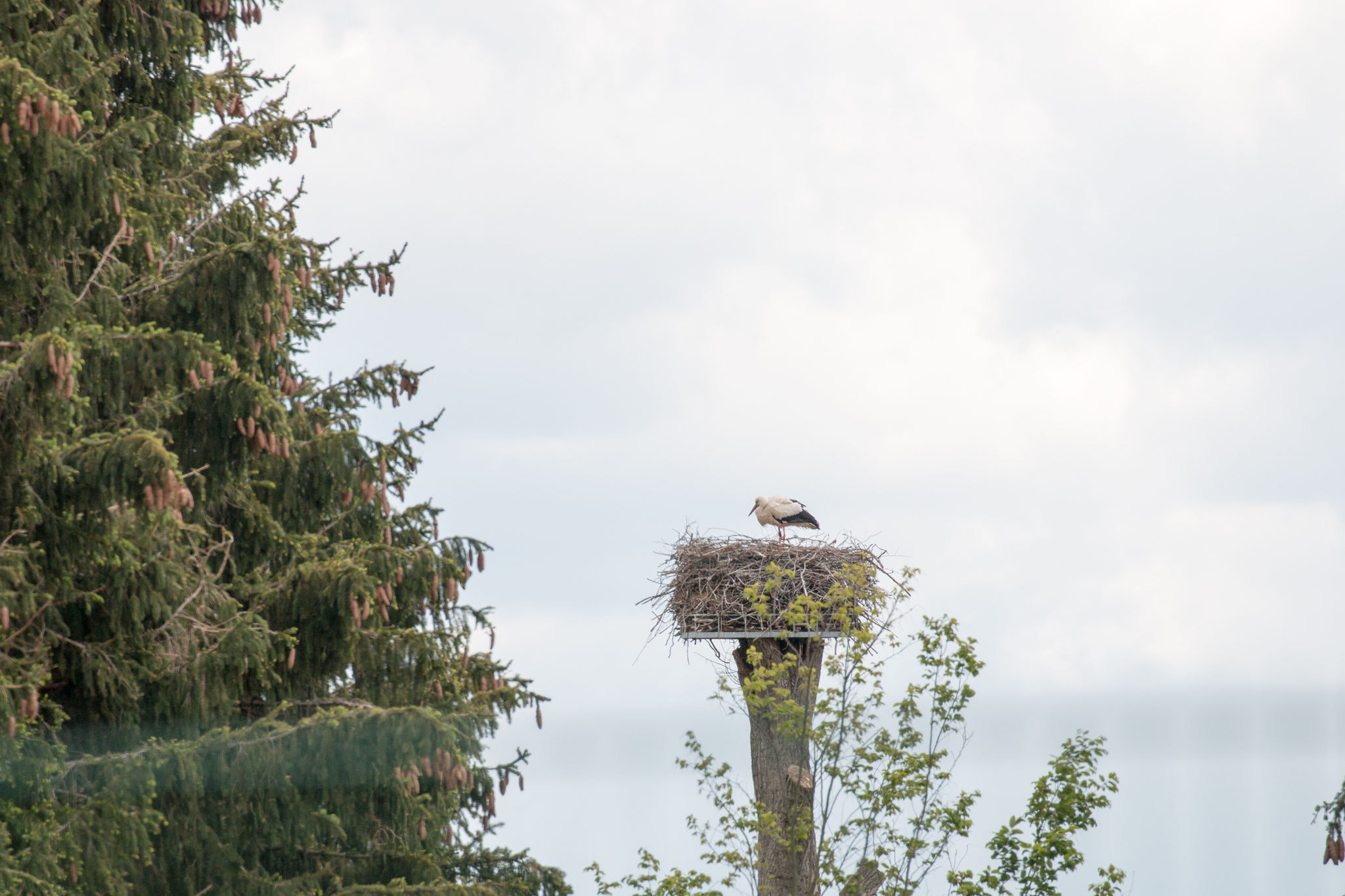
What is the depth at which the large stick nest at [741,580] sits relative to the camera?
31.4ft

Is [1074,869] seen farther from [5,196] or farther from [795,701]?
[5,196]

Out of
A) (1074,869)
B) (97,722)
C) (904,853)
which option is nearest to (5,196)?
(97,722)

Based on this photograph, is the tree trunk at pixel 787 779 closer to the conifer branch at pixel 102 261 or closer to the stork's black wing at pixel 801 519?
the stork's black wing at pixel 801 519

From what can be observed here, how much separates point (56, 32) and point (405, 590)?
3.77 m

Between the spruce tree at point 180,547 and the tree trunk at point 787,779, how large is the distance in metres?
2.13

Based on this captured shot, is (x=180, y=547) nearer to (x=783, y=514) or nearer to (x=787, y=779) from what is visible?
(x=787, y=779)

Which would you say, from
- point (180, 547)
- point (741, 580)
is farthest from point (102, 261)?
point (741, 580)

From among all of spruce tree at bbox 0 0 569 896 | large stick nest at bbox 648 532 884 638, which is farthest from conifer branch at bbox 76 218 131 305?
large stick nest at bbox 648 532 884 638

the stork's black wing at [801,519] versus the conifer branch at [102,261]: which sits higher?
the conifer branch at [102,261]

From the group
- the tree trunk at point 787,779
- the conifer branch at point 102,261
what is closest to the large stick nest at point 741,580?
the tree trunk at point 787,779

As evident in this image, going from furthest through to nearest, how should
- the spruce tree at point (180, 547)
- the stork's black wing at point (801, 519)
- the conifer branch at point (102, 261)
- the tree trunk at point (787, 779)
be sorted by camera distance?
the stork's black wing at point (801, 519)
the tree trunk at point (787, 779)
the conifer branch at point (102, 261)
the spruce tree at point (180, 547)

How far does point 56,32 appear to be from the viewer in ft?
22.9

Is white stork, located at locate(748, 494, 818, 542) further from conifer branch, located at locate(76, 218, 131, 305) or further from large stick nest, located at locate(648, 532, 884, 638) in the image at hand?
conifer branch, located at locate(76, 218, 131, 305)

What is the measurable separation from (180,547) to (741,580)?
3.89m
